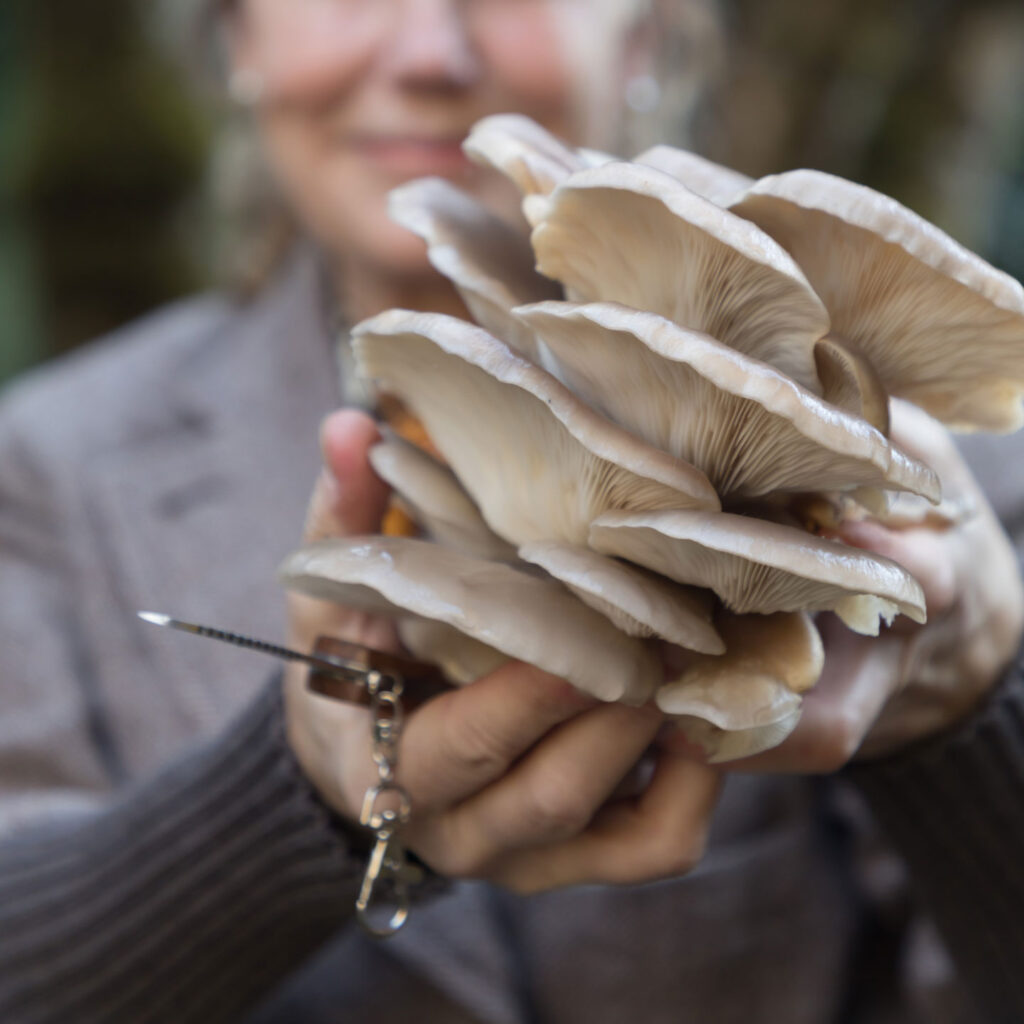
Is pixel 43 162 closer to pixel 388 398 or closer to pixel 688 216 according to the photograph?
pixel 388 398

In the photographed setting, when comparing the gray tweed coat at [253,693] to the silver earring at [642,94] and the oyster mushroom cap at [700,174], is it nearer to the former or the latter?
the silver earring at [642,94]

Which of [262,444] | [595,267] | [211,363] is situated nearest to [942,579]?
[595,267]

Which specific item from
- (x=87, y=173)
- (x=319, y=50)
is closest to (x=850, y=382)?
(x=319, y=50)

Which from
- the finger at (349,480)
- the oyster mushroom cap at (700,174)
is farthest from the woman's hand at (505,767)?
the oyster mushroom cap at (700,174)

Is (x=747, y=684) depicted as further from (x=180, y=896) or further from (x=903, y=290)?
(x=180, y=896)

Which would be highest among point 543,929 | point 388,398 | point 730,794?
Answer: point 388,398
